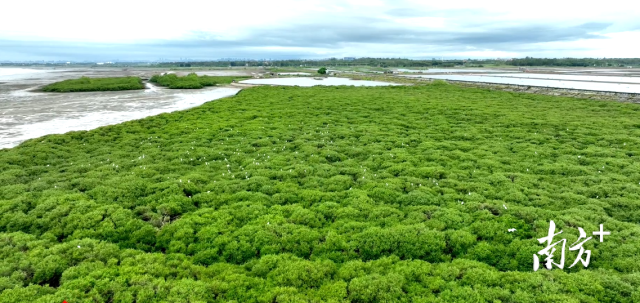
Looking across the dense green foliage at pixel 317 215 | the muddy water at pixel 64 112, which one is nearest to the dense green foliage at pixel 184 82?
the muddy water at pixel 64 112

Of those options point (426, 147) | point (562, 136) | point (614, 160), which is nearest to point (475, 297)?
point (426, 147)

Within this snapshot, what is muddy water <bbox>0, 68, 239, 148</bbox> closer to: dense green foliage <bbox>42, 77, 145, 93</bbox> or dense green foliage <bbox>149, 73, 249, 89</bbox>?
dense green foliage <bbox>42, 77, 145, 93</bbox>

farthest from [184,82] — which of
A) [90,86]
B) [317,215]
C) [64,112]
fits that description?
[317,215]

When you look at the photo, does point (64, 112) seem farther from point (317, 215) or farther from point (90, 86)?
point (317, 215)

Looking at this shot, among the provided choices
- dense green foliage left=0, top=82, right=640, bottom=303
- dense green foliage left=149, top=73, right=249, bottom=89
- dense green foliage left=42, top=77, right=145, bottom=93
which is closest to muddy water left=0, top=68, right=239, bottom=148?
dense green foliage left=0, top=82, right=640, bottom=303

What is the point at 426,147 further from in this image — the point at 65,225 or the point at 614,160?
the point at 65,225

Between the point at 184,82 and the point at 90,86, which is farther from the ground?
the point at 184,82

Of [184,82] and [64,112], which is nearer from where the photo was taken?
[64,112]

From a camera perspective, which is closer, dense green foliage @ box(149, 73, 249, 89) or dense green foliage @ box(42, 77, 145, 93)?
dense green foliage @ box(42, 77, 145, 93)
